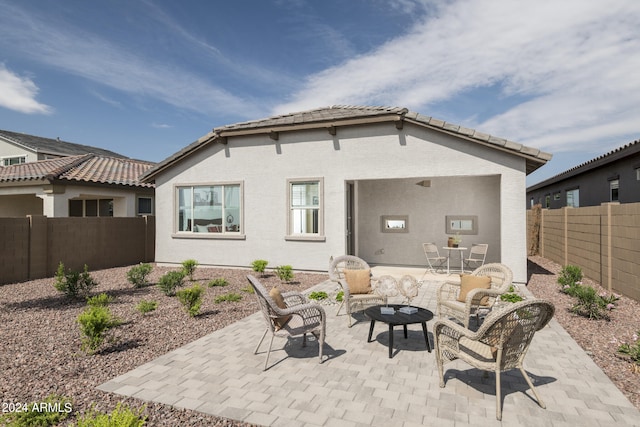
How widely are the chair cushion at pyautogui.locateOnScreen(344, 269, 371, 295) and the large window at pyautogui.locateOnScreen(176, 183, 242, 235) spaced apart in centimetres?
653

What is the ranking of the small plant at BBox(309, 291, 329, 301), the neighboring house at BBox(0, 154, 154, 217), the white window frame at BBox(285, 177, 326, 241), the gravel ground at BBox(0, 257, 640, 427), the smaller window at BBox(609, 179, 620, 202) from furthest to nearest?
the smaller window at BBox(609, 179, 620, 202) → the neighboring house at BBox(0, 154, 154, 217) → the white window frame at BBox(285, 177, 326, 241) → the small plant at BBox(309, 291, 329, 301) → the gravel ground at BBox(0, 257, 640, 427)

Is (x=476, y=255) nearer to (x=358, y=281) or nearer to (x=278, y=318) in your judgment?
(x=358, y=281)

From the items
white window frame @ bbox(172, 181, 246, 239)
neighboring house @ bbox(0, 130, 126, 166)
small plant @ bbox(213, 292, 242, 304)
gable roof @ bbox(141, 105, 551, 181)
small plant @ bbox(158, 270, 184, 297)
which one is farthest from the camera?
neighboring house @ bbox(0, 130, 126, 166)

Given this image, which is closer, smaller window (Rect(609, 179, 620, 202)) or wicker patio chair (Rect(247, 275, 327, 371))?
wicker patio chair (Rect(247, 275, 327, 371))

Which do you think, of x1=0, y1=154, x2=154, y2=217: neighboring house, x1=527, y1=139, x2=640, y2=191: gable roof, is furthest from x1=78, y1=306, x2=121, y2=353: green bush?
x1=527, y1=139, x2=640, y2=191: gable roof

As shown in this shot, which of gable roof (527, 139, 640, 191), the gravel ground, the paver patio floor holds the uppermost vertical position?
gable roof (527, 139, 640, 191)

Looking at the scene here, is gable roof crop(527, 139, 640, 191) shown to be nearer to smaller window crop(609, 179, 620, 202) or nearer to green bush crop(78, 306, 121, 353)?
smaller window crop(609, 179, 620, 202)

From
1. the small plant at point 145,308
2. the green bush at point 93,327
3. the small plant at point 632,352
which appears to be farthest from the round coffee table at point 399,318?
the small plant at point 145,308

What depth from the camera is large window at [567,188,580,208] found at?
19377 mm

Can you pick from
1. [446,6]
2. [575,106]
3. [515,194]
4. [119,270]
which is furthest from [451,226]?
[119,270]

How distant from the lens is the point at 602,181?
16.1 metres

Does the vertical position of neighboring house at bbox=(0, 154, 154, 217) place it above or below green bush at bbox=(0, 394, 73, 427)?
above

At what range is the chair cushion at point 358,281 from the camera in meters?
6.46

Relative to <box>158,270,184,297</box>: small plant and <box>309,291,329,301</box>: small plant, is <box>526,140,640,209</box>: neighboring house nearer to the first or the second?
<box>309,291,329,301</box>: small plant
